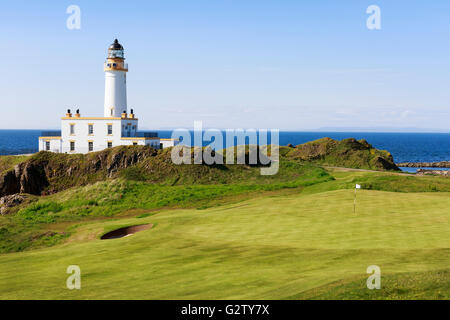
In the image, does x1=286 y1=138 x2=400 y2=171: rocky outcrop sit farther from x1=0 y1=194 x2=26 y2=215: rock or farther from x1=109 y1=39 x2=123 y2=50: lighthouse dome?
x1=0 y1=194 x2=26 y2=215: rock

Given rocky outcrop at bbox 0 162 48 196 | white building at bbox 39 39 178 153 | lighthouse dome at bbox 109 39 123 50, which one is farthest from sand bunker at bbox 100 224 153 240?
lighthouse dome at bbox 109 39 123 50

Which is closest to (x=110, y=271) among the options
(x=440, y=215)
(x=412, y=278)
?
(x=412, y=278)

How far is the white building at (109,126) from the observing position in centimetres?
7475

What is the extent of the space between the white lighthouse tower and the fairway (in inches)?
1744

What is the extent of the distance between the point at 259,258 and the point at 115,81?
60090mm

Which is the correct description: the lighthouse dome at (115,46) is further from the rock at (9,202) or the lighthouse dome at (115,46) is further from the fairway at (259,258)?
the fairway at (259,258)

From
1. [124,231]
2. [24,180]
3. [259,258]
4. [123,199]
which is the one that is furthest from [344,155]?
[259,258]

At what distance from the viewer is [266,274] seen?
19109 millimetres

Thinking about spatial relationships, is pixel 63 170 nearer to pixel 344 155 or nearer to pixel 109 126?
pixel 109 126

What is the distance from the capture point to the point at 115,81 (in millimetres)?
76000

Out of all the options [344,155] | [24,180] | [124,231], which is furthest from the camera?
[344,155]
